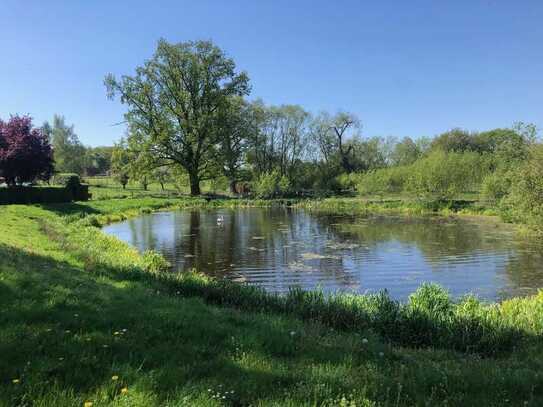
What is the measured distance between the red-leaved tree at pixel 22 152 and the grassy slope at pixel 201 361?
1154 inches

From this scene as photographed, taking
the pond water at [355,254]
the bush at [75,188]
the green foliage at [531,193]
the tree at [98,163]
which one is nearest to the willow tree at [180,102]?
the bush at [75,188]

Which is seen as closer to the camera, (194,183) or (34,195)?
(34,195)

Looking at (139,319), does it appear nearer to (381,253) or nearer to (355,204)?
(381,253)

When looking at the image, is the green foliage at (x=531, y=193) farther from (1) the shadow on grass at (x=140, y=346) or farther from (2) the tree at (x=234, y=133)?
(2) the tree at (x=234, y=133)

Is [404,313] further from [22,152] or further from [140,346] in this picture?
[22,152]

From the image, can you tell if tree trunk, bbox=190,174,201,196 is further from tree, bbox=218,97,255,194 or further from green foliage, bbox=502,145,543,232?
green foliage, bbox=502,145,543,232

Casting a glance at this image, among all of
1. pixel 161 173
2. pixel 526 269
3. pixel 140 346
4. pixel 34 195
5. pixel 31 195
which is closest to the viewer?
pixel 140 346

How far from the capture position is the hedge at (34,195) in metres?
32.3

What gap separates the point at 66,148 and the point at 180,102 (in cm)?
4314

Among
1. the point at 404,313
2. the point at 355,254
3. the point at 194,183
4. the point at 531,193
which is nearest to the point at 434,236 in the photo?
the point at 531,193

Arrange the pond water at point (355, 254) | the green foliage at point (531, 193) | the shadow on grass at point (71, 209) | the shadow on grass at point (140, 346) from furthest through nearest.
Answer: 1. the shadow on grass at point (71, 209)
2. the green foliage at point (531, 193)
3. the pond water at point (355, 254)
4. the shadow on grass at point (140, 346)

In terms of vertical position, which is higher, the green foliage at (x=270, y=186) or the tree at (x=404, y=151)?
the tree at (x=404, y=151)

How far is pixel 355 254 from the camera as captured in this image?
69.4ft

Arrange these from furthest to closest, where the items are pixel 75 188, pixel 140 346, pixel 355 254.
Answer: pixel 75 188
pixel 355 254
pixel 140 346
